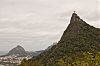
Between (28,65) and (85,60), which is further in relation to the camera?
(28,65)

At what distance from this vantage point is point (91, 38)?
19888 cm

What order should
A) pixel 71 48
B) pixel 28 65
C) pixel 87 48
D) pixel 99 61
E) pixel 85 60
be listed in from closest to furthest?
pixel 99 61 → pixel 85 60 → pixel 28 65 → pixel 87 48 → pixel 71 48

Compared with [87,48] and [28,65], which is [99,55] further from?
[87,48]

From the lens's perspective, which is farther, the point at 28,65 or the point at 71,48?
the point at 71,48

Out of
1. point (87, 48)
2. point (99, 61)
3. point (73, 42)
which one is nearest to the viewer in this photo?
point (99, 61)

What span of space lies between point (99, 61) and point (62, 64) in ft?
115

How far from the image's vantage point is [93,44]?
183000 mm

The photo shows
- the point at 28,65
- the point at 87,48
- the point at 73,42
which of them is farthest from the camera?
the point at 73,42

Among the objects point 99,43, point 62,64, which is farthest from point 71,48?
point 62,64

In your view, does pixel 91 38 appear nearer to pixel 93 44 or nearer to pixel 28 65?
pixel 93 44

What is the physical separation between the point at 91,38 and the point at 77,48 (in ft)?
73.5

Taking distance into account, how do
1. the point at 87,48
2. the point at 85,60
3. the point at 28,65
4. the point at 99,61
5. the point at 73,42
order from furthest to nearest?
the point at 73,42 < the point at 87,48 < the point at 28,65 < the point at 85,60 < the point at 99,61

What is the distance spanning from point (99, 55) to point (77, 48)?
339ft

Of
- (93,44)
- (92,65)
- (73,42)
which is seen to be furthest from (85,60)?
(73,42)
